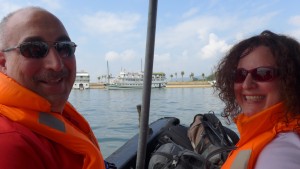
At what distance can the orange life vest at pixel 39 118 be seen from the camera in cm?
113

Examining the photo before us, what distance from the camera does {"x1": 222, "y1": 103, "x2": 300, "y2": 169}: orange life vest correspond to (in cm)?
135

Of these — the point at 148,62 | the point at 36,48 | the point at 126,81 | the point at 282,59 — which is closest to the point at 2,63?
the point at 36,48

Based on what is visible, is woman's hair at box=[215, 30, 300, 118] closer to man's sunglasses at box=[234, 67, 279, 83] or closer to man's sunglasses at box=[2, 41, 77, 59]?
man's sunglasses at box=[234, 67, 279, 83]

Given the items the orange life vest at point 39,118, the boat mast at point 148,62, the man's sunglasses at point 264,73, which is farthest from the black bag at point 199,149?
the orange life vest at point 39,118

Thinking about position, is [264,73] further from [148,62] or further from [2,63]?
[2,63]

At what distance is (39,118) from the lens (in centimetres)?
117

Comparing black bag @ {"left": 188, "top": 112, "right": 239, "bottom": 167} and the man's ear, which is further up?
the man's ear

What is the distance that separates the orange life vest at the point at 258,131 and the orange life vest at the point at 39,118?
62cm

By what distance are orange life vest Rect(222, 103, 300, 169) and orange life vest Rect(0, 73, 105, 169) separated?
2.05ft

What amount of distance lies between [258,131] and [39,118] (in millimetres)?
966

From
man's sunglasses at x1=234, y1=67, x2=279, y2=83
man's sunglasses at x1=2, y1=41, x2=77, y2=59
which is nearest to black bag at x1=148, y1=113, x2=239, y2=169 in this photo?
man's sunglasses at x1=234, y1=67, x2=279, y2=83

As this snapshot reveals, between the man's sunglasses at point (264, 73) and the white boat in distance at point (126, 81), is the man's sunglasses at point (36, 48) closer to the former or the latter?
the man's sunglasses at point (264, 73)

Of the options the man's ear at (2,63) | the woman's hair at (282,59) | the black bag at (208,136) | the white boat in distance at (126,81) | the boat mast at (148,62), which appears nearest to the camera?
the man's ear at (2,63)

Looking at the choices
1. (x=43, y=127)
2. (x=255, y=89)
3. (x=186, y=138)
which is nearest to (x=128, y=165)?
(x=186, y=138)
